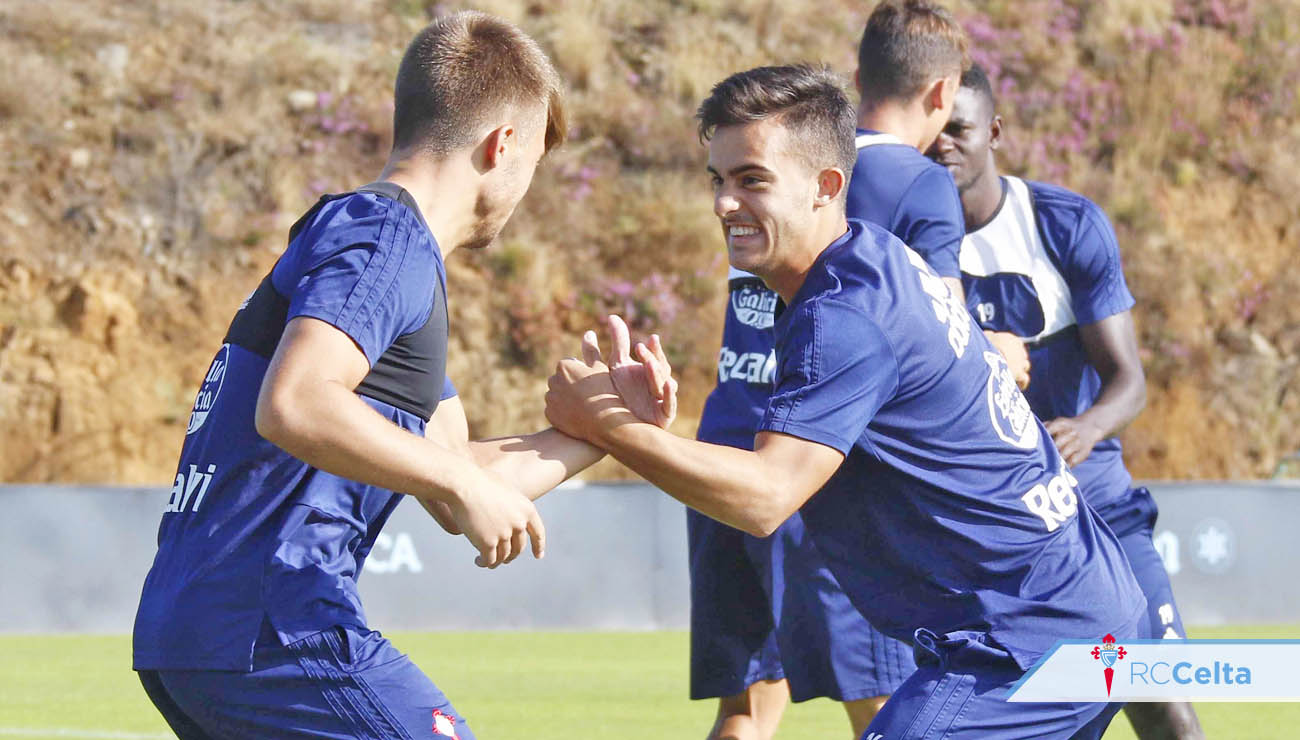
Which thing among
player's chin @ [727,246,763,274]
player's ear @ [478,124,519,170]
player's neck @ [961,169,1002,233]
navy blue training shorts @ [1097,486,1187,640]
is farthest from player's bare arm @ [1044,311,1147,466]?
player's ear @ [478,124,519,170]

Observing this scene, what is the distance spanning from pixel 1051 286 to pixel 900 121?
0.92 metres

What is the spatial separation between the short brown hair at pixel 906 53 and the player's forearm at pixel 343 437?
2.68 meters

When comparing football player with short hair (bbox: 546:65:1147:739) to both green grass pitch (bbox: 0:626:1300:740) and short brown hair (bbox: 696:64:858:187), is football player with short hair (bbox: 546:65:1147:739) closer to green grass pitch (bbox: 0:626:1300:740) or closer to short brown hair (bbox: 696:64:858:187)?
short brown hair (bbox: 696:64:858:187)

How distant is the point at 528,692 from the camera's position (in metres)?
A: 8.64

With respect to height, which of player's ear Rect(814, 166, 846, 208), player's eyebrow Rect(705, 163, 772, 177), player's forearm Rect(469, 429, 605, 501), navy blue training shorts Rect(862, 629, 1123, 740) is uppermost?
player's eyebrow Rect(705, 163, 772, 177)

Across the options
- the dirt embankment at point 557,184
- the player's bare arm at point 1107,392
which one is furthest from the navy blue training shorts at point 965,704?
the dirt embankment at point 557,184

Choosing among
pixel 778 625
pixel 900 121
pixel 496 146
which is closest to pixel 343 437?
pixel 496 146

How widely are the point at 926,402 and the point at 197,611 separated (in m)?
1.50

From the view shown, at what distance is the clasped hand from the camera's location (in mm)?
3484

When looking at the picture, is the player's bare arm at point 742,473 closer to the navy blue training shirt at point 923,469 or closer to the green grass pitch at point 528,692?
the navy blue training shirt at point 923,469

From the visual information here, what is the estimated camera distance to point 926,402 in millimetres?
3410

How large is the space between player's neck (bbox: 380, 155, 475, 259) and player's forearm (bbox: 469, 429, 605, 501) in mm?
594

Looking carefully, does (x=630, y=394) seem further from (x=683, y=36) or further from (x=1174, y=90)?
(x=1174, y=90)

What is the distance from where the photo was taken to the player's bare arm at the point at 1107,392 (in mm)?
5137
